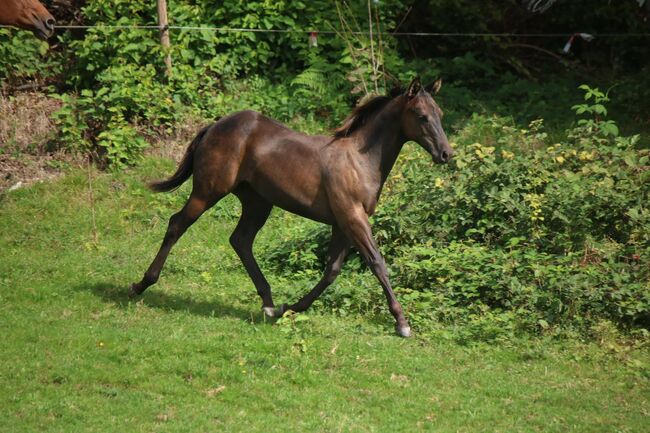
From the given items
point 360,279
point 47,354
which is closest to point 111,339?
point 47,354

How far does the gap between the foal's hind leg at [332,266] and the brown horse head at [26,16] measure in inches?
184

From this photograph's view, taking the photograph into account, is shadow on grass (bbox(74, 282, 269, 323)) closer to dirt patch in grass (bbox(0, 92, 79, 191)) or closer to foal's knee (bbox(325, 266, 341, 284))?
A: foal's knee (bbox(325, 266, 341, 284))

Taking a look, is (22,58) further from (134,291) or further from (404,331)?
(404,331)

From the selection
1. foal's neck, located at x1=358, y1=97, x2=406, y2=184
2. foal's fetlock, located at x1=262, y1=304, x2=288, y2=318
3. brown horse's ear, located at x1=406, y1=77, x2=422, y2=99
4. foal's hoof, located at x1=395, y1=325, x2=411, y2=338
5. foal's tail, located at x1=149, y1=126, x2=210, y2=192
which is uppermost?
brown horse's ear, located at x1=406, y1=77, x2=422, y2=99

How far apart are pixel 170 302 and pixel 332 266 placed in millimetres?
1782

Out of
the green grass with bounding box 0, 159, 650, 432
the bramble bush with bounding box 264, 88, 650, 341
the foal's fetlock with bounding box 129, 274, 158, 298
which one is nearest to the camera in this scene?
the green grass with bounding box 0, 159, 650, 432

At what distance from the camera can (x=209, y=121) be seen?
14.0 meters

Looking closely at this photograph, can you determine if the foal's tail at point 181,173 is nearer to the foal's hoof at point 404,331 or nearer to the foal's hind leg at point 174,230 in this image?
the foal's hind leg at point 174,230

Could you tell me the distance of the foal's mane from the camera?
8703 millimetres

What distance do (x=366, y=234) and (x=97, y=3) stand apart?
26.3 ft

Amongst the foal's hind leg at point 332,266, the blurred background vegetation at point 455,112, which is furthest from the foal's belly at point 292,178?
the blurred background vegetation at point 455,112

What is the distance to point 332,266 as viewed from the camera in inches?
342

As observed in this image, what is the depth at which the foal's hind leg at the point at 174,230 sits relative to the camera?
9.05m

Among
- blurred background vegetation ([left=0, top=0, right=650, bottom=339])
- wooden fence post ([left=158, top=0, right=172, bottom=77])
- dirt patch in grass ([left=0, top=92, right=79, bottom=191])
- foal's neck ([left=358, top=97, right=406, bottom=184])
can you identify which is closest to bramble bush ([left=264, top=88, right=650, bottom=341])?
blurred background vegetation ([left=0, top=0, right=650, bottom=339])
